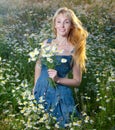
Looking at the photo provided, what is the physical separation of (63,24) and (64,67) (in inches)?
15.3

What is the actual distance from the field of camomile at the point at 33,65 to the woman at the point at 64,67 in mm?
134

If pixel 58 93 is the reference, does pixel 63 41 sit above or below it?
above

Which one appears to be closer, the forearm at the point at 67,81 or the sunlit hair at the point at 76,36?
the forearm at the point at 67,81

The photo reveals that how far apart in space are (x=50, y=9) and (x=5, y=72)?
395cm

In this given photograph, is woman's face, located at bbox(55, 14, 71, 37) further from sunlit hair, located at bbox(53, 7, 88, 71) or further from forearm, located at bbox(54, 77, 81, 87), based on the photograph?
forearm, located at bbox(54, 77, 81, 87)

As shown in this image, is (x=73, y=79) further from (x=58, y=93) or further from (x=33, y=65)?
Answer: (x=33, y=65)

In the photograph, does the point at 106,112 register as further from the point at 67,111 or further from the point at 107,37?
the point at 107,37

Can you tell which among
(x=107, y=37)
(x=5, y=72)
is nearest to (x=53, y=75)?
(x=5, y=72)

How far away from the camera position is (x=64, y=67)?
4.08m

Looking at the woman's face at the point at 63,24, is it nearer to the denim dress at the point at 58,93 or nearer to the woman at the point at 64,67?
the woman at the point at 64,67

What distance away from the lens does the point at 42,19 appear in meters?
8.16

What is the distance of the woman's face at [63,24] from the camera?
399 cm

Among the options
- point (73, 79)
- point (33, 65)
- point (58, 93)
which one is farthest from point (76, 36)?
point (33, 65)

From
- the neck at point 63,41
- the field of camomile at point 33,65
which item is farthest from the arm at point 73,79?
the neck at point 63,41
